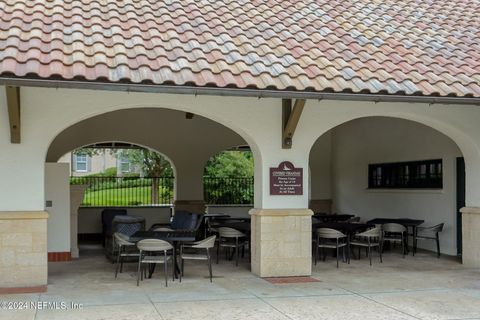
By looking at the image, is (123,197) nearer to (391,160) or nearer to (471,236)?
(391,160)

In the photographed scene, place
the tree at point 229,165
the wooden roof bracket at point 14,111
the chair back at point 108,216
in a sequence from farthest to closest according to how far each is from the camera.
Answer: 1. the tree at point 229,165
2. the chair back at point 108,216
3. the wooden roof bracket at point 14,111

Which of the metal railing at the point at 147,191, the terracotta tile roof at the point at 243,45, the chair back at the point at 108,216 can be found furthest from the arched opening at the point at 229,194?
the terracotta tile roof at the point at 243,45

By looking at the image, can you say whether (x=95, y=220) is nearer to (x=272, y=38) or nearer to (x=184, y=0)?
(x=184, y=0)

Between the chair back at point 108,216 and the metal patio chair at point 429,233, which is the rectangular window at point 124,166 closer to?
the chair back at point 108,216

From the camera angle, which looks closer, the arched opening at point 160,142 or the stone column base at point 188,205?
the arched opening at point 160,142

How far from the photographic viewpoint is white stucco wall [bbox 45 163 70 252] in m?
10.7

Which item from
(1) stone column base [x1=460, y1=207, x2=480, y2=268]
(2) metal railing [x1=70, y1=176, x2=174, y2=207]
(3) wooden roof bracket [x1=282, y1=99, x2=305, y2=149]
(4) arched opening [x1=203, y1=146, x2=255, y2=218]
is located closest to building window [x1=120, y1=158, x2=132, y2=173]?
(2) metal railing [x1=70, y1=176, x2=174, y2=207]

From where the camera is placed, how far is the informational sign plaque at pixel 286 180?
29.9ft

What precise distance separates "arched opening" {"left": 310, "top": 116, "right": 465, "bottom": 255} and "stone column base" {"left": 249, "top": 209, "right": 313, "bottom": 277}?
4.12m

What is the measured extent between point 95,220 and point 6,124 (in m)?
8.21

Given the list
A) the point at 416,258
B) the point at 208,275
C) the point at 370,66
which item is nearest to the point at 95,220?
the point at 208,275

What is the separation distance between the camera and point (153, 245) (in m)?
8.41

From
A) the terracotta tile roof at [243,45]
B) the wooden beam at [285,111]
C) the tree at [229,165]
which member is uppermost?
the terracotta tile roof at [243,45]

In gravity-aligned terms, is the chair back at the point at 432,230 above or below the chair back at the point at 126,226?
below
